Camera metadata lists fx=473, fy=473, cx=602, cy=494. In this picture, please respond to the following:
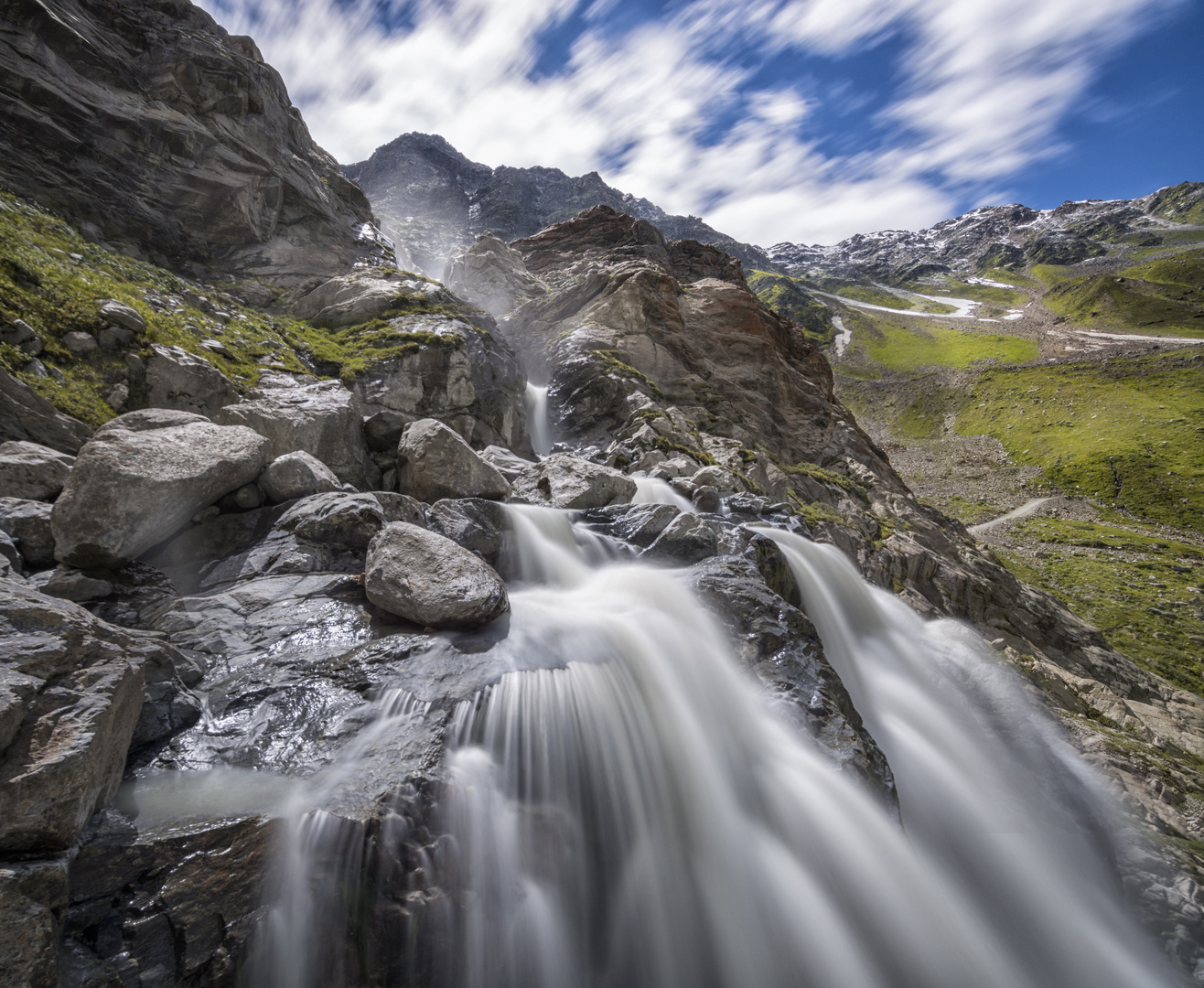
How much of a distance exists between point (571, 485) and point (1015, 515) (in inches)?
2508

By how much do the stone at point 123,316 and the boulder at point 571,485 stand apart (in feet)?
27.2

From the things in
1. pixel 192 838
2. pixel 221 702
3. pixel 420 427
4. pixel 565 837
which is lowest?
pixel 565 837

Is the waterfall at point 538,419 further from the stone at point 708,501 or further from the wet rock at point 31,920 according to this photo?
the wet rock at point 31,920

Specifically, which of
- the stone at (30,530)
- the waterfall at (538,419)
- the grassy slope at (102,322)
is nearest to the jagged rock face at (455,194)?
the waterfall at (538,419)

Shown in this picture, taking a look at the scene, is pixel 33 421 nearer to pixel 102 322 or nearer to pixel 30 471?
pixel 30 471

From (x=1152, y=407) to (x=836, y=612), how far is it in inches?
3239

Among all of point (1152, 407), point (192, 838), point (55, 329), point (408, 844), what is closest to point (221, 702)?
point (192, 838)

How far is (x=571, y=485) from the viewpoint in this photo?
12.6 meters

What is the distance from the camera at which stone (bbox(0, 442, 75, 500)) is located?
5.56 metres

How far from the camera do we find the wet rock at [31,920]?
2.27m

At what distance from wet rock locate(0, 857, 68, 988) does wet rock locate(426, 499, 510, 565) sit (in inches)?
222

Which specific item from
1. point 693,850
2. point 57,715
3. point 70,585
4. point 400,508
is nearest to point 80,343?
point 70,585

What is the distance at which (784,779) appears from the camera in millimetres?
5621

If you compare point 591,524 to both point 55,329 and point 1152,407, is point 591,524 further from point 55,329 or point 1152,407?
point 1152,407
